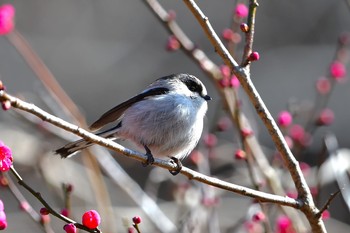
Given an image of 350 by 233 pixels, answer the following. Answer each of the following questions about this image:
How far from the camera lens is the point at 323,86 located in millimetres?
4230

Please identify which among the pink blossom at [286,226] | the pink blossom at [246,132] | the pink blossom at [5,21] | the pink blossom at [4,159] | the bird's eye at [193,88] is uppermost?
the pink blossom at [5,21]

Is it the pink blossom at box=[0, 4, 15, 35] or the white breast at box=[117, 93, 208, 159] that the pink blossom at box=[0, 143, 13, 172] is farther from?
the white breast at box=[117, 93, 208, 159]

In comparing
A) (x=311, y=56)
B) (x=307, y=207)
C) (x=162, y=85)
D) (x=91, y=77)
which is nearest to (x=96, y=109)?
(x=91, y=77)

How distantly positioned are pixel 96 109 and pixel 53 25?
1784 mm

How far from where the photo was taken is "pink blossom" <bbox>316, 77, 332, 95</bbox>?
4.20 metres

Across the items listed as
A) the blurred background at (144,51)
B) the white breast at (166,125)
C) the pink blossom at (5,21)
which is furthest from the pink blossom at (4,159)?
the blurred background at (144,51)

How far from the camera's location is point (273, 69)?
27.5 feet

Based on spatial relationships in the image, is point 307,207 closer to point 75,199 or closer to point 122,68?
point 75,199

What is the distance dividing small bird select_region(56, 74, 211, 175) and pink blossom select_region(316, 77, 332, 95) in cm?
92

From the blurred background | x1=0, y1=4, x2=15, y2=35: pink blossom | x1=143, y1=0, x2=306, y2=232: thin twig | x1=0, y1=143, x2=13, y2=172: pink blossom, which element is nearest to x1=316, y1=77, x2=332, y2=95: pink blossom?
x1=143, y1=0, x2=306, y2=232: thin twig

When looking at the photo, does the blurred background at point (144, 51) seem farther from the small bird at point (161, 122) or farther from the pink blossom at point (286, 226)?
the pink blossom at point (286, 226)

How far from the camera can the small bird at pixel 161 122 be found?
11.3ft

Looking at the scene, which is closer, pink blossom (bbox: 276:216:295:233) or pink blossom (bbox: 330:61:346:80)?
pink blossom (bbox: 276:216:295:233)

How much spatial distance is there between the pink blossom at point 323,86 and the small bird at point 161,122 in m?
0.92
